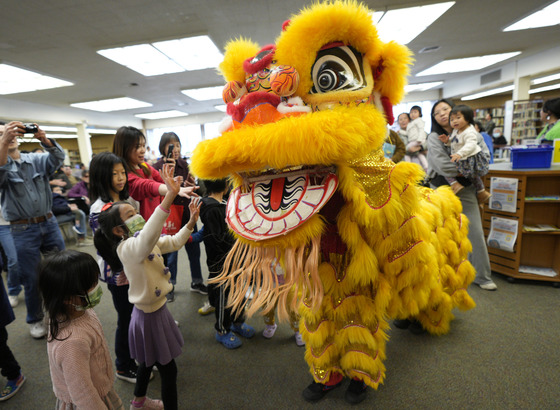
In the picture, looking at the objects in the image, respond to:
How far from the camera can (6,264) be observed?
2389mm

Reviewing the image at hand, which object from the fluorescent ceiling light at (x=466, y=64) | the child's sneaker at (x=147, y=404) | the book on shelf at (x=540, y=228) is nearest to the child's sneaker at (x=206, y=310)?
the child's sneaker at (x=147, y=404)

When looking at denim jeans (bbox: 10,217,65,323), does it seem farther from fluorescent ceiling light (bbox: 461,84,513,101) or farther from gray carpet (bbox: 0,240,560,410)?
fluorescent ceiling light (bbox: 461,84,513,101)

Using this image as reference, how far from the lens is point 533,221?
2342 mm

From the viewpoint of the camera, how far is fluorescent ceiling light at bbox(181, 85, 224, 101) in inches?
288

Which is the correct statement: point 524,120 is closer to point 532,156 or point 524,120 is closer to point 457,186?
point 532,156

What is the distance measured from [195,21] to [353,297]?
388 centimetres

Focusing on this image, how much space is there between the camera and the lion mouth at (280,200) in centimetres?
81

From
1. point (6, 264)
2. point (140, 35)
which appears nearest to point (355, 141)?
point (6, 264)

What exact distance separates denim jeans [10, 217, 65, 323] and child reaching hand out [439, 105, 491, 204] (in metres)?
2.99

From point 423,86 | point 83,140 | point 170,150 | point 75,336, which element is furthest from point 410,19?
point 83,140

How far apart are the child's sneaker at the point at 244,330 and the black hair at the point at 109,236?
94cm

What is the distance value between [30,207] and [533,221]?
3.86 metres

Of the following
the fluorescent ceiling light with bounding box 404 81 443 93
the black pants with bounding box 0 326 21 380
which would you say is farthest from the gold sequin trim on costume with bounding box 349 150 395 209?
the fluorescent ceiling light with bounding box 404 81 443 93

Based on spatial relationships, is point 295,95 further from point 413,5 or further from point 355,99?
point 413,5
